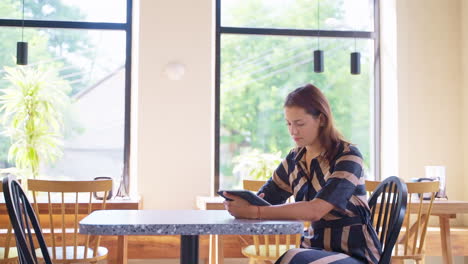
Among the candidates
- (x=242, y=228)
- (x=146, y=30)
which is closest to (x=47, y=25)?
(x=146, y=30)

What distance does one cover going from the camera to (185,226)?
1.48 m

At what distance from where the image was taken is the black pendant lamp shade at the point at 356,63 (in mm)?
5000

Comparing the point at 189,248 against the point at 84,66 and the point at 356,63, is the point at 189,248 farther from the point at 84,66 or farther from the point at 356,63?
the point at 84,66

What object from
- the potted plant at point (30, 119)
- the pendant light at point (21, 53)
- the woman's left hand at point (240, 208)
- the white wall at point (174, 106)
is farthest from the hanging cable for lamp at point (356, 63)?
the woman's left hand at point (240, 208)

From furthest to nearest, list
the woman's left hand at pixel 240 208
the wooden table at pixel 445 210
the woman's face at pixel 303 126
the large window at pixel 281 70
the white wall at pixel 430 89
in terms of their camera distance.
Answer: the large window at pixel 281 70 → the white wall at pixel 430 89 → the wooden table at pixel 445 210 → the woman's face at pixel 303 126 → the woman's left hand at pixel 240 208

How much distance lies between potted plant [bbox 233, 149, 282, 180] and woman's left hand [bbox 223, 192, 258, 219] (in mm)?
3060

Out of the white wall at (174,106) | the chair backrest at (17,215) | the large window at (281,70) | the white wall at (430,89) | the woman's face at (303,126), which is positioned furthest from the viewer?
the large window at (281,70)

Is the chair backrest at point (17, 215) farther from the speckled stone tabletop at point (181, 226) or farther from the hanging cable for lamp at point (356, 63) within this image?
the hanging cable for lamp at point (356, 63)

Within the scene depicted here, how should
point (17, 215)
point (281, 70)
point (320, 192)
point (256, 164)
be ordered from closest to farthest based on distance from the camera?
point (17, 215) → point (320, 192) → point (256, 164) → point (281, 70)

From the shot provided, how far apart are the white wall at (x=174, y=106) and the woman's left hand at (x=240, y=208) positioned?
298cm

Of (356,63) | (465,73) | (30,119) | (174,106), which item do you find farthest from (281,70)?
(30,119)

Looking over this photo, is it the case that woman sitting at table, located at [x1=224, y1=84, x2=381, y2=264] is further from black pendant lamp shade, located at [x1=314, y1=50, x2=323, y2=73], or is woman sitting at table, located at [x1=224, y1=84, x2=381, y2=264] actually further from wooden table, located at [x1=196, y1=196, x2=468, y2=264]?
black pendant lamp shade, located at [x1=314, y1=50, x2=323, y2=73]

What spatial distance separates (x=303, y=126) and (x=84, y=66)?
3581 mm

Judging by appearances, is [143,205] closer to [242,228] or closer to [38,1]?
[38,1]
